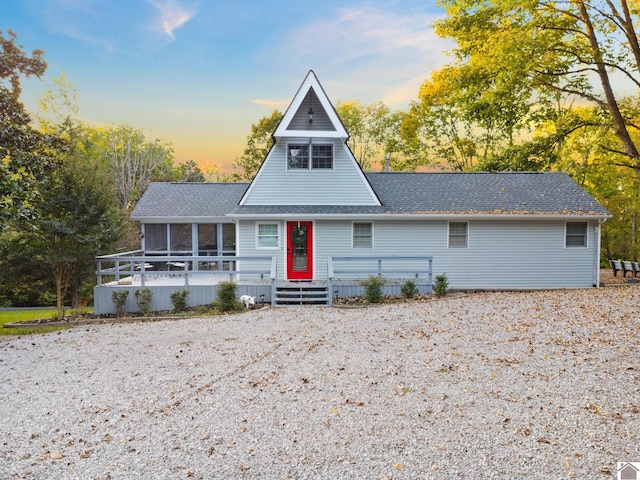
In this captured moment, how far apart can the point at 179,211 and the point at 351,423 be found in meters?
14.3

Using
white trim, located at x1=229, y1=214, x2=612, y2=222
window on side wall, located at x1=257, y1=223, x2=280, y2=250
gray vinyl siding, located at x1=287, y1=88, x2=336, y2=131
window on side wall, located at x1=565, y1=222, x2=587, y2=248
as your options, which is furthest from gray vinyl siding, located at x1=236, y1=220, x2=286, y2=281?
window on side wall, located at x1=565, y1=222, x2=587, y2=248

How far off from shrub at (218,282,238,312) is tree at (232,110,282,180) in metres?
22.8

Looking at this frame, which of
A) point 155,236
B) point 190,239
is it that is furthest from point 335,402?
point 155,236

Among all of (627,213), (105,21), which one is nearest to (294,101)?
(105,21)

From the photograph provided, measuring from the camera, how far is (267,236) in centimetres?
1539

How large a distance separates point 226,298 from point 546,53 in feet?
46.1

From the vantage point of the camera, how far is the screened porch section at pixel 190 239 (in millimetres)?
17375

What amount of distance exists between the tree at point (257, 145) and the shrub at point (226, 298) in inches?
897

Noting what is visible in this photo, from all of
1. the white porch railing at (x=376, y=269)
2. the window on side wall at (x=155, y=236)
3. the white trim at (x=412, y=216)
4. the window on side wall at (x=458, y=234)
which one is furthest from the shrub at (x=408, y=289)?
the window on side wall at (x=155, y=236)

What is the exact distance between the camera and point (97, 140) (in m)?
37.6

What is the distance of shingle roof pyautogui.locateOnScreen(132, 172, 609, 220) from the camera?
15547mm

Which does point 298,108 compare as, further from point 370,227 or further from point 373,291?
point 373,291

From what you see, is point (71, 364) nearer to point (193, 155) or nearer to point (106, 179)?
point (106, 179)

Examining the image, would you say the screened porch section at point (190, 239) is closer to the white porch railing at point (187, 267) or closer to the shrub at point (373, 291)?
the white porch railing at point (187, 267)
